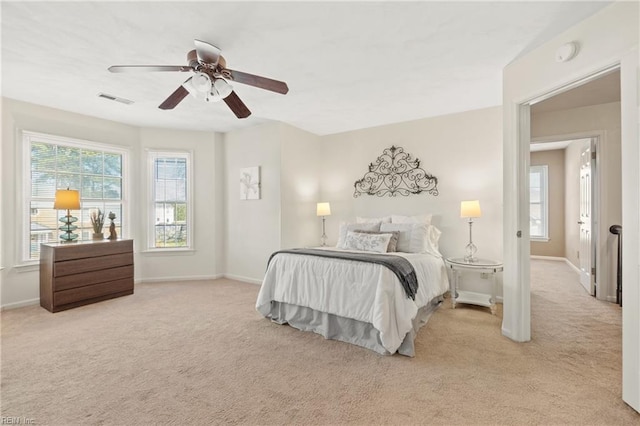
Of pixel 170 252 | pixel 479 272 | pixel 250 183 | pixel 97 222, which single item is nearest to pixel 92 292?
pixel 97 222

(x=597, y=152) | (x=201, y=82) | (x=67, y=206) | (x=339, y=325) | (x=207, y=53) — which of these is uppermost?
(x=207, y=53)

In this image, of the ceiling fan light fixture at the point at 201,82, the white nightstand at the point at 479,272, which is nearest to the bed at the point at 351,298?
the white nightstand at the point at 479,272

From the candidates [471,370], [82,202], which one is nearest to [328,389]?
[471,370]

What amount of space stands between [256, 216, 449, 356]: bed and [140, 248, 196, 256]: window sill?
8.23ft

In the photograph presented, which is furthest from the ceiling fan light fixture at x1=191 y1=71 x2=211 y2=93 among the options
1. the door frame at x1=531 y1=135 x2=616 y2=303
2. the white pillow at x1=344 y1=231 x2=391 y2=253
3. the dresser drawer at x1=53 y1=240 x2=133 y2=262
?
the door frame at x1=531 y1=135 x2=616 y2=303

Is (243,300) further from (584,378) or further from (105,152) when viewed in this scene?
(584,378)

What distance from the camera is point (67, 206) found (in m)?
3.70

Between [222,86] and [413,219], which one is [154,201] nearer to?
[222,86]

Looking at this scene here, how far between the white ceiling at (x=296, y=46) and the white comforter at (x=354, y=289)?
6.25 feet

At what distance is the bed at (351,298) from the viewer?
2500mm

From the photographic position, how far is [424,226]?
12.6ft

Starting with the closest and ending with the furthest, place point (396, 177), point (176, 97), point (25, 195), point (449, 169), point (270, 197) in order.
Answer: point (176, 97)
point (25, 195)
point (449, 169)
point (396, 177)
point (270, 197)

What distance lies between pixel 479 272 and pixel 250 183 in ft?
11.9

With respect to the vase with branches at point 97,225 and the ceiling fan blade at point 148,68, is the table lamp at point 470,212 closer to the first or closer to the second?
the ceiling fan blade at point 148,68
